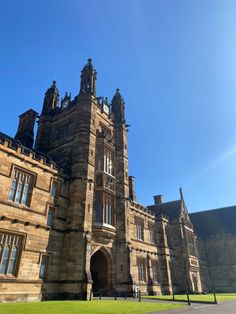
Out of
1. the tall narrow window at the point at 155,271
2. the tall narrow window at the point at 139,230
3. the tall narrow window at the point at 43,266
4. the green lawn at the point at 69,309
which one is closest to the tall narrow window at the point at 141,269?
the tall narrow window at the point at 155,271

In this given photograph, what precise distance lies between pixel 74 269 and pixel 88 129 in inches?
520

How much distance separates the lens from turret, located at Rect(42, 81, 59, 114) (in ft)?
107

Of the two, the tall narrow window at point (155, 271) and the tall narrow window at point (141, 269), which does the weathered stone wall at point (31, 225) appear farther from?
the tall narrow window at point (155, 271)

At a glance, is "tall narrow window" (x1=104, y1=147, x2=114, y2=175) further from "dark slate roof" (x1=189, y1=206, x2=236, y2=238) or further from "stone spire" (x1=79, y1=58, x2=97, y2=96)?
"dark slate roof" (x1=189, y1=206, x2=236, y2=238)

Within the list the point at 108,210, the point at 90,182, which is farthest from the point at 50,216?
the point at 108,210

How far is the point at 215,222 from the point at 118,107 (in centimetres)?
3662

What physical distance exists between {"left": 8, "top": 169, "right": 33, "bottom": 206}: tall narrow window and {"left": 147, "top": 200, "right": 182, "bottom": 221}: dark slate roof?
28168mm

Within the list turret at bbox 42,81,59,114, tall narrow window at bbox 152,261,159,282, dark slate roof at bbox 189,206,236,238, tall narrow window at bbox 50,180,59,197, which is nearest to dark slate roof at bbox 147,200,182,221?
tall narrow window at bbox 152,261,159,282

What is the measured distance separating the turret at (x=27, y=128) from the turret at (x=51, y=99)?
244 cm

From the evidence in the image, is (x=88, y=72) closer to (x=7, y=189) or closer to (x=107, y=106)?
Answer: (x=107, y=106)

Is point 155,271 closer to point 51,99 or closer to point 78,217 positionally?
point 78,217

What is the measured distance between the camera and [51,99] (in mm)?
33281

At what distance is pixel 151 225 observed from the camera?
35.6 meters

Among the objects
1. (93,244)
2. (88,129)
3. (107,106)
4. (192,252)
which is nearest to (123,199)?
(93,244)
